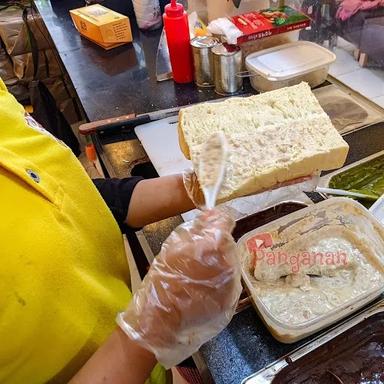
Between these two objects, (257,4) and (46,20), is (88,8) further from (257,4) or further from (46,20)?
(257,4)

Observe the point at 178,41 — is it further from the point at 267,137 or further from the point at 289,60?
the point at 267,137

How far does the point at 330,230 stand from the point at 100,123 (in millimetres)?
631

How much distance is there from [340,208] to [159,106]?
61 centimetres

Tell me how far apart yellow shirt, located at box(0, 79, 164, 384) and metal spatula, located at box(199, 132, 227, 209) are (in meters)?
0.17

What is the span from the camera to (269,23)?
117 centimetres

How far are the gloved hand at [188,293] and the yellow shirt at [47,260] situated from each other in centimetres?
9

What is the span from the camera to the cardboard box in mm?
1139

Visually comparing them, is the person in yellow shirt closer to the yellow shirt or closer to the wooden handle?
the yellow shirt

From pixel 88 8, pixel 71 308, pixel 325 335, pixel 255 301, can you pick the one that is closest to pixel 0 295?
pixel 71 308

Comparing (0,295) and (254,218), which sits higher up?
(0,295)

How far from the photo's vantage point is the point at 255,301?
2.14 ft

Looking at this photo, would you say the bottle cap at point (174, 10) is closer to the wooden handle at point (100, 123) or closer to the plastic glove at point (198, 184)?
the wooden handle at point (100, 123)

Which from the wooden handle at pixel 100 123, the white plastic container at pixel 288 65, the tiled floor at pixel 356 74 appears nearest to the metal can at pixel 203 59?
the white plastic container at pixel 288 65

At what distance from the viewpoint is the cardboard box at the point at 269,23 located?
1139 millimetres
